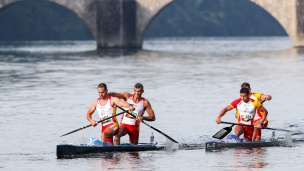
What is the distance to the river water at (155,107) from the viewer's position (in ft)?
59.2

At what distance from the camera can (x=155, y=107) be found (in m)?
28.3

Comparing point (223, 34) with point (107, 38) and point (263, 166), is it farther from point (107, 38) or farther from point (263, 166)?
point (263, 166)

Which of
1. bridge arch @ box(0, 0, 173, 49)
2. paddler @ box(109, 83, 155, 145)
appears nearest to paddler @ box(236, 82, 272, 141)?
paddler @ box(109, 83, 155, 145)

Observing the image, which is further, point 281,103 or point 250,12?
point 250,12

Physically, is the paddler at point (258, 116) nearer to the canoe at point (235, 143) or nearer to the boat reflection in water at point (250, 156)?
the canoe at point (235, 143)

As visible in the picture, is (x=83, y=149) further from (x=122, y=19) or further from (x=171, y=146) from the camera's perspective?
(x=122, y=19)

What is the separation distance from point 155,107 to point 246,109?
27.5 ft

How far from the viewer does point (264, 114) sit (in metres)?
20.3

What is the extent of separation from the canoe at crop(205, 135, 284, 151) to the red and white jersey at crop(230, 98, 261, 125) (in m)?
0.58

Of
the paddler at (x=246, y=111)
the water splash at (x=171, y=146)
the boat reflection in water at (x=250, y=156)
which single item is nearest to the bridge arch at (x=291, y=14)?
the paddler at (x=246, y=111)

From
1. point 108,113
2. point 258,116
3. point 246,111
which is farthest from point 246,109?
point 108,113

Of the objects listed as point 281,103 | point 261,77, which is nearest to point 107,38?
point 261,77

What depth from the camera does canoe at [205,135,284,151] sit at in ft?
63.4

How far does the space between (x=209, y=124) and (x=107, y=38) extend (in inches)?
2338
